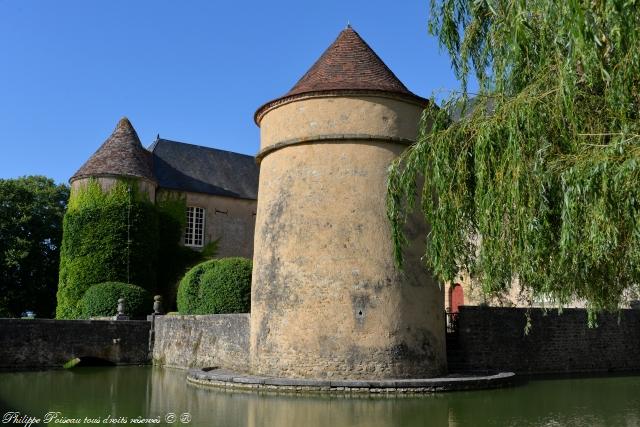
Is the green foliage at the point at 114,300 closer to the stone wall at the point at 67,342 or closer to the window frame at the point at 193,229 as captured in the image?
the stone wall at the point at 67,342

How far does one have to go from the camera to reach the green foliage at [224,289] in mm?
18531

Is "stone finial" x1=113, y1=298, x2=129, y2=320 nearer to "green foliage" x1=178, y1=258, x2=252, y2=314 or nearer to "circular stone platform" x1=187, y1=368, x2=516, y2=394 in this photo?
"green foliage" x1=178, y1=258, x2=252, y2=314

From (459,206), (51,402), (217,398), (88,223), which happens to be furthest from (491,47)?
(88,223)

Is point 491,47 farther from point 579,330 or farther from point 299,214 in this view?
point 579,330

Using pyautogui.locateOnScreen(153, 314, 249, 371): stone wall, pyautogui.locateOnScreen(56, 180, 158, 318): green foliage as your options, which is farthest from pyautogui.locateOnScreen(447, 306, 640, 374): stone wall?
pyautogui.locateOnScreen(56, 180, 158, 318): green foliage

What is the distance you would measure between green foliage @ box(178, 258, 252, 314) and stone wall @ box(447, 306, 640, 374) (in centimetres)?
620

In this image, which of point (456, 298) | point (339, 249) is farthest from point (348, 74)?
point (456, 298)

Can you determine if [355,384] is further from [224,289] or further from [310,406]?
[224,289]

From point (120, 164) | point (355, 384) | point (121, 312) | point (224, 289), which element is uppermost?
point (120, 164)

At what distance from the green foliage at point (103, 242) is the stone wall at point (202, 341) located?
17.2ft

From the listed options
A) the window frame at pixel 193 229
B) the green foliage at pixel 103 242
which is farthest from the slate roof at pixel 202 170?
the green foliage at pixel 103 242

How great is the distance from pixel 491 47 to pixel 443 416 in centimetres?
507

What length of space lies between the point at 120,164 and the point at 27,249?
8.32 metres

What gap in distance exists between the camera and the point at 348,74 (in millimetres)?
13406
